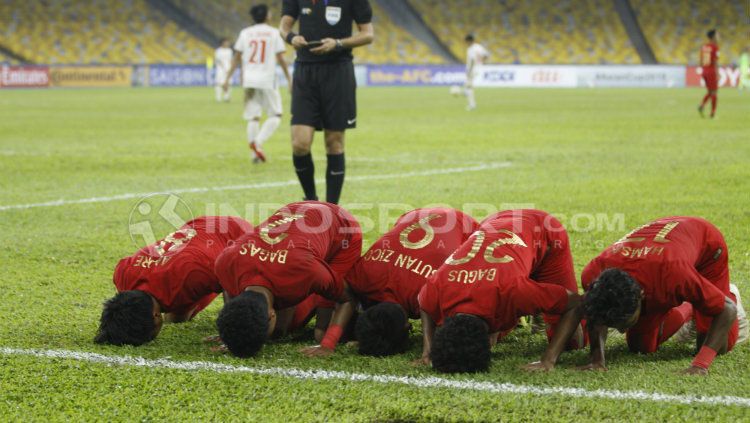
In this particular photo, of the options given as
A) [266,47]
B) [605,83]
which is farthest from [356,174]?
[605,83]

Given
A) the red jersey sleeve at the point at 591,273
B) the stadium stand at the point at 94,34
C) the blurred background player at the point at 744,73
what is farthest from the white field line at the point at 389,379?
the stadium stand at the point at 94,34

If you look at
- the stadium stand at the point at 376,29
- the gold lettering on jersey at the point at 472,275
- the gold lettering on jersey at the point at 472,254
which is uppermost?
the stadium stand at the point at 376,29

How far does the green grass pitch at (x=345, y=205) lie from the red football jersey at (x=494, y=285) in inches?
10.1

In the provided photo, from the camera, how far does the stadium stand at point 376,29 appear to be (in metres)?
50.2

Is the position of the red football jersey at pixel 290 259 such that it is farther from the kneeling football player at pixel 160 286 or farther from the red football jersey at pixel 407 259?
the kneeling football player at pixel 160 286

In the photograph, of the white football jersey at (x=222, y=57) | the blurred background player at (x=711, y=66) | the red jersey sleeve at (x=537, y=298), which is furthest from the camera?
the white football jersey at (x=222, y=57)

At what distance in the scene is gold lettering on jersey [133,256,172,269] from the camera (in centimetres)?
448

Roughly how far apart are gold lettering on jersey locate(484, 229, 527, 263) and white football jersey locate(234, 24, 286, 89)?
9.15m

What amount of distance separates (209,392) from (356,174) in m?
7.66

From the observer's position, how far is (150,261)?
4512 mm

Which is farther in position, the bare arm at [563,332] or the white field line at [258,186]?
the white field line at [258,186]

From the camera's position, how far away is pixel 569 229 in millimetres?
7293

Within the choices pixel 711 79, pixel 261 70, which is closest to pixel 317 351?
pixel 261 70

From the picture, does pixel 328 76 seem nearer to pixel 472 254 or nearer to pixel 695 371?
pixel 472 254
